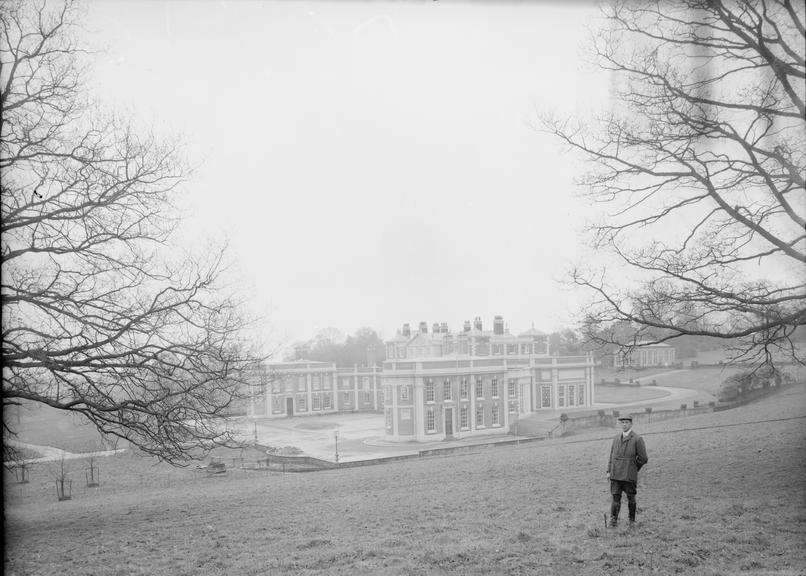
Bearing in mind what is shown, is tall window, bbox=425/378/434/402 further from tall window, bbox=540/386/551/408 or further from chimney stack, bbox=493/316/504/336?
chimney stack, bbox=493/316/504/336

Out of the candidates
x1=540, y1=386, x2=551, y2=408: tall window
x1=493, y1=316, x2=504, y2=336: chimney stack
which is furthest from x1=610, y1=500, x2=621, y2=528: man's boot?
x1=493, y1=316, x2=504, y2=336: chimney stack

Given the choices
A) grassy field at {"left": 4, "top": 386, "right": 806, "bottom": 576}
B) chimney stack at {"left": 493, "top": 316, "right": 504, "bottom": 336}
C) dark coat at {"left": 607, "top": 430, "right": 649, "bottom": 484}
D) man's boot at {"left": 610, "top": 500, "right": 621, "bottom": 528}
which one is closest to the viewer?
grassy field at {"left": 4, "top": 386, "right": 806, "bottom": 576}

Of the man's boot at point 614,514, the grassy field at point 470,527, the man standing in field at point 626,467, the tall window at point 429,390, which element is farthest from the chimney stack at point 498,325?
the man's boot at point 614,514

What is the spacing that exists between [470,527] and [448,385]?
123 ft

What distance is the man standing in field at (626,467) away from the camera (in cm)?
785

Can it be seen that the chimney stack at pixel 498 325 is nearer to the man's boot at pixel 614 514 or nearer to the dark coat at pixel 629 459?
the dark coat at pixel 629 459

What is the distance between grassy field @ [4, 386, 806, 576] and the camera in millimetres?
6688

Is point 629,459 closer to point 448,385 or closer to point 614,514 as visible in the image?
point 614,514

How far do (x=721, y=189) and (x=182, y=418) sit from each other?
11.1 m

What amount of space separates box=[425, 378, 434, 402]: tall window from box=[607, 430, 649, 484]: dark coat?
3689 cm

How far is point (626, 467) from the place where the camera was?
7.95 meters

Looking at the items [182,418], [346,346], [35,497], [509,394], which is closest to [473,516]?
[182,418]

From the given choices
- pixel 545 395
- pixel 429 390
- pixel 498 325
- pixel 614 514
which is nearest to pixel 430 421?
pixel 429 390

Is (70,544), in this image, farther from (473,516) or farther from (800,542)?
(800,542)
